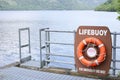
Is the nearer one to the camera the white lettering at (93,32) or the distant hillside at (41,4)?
the white lettering at (93,32)

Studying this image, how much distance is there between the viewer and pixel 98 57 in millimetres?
5086

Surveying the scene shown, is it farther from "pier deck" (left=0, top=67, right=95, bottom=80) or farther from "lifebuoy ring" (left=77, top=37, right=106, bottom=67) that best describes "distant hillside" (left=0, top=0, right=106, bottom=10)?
"lifebuoy ring" (left=77, top=37, right=106, bottom=67)

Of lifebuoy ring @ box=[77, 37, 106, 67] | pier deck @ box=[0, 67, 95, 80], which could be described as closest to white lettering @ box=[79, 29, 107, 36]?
lifebuoy ring @ box=[77, 37, 106, 67]

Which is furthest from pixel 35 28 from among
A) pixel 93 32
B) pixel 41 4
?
pixel 41 4

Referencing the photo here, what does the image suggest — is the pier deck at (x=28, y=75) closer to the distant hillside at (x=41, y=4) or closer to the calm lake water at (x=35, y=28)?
the calm lake water at (x=35, y=28)

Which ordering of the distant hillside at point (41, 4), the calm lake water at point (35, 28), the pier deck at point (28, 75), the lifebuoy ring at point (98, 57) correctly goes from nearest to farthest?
the lifebuoy ring at point (98, 57) < the pier deck at point (28, 75) < the calm lake water at point (35, 28) < the distant hillside at point (41, 4)

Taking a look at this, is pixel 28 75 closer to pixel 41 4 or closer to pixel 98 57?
pixel 98 57

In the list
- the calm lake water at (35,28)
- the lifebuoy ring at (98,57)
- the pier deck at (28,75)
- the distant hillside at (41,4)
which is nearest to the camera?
the lifebuoy ring at (98,57)

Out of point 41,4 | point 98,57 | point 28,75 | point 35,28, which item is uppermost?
point 41,4

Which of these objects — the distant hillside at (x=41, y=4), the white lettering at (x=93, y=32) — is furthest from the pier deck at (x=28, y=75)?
the distant hillside at (x=41, y=4)

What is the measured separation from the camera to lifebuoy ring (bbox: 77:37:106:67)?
504 centimetres

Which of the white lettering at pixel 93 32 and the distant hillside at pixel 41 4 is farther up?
the distant hillside at pixel 41 4

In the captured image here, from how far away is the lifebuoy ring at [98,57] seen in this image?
16.5 feet

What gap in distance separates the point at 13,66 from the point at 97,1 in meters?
147
